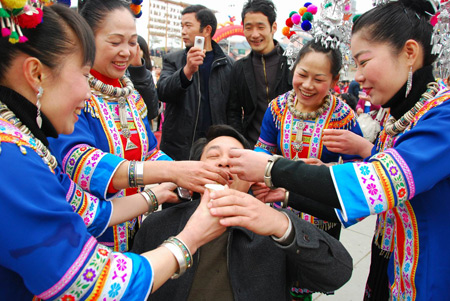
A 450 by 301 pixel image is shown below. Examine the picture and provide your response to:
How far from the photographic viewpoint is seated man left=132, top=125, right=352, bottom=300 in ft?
3.95

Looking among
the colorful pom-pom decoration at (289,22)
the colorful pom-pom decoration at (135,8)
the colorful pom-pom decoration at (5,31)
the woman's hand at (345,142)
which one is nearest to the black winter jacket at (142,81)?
the colorful pom-pom decoration at (135,8)

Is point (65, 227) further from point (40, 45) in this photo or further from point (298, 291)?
point (298, 291)

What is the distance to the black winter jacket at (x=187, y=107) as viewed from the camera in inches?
123

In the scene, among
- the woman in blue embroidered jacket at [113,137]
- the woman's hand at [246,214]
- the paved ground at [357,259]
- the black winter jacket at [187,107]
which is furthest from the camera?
the black winter jacket at [187,107]

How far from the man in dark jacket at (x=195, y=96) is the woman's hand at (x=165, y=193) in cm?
137

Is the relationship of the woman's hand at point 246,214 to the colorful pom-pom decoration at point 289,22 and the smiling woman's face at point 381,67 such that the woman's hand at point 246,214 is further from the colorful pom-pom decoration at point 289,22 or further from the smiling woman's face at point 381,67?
the colorful pom-pom decoration at point 289,22

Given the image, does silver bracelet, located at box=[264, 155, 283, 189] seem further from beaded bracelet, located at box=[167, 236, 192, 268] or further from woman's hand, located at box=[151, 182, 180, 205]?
woman's hand, located at box=[151, 182, 180, 205]

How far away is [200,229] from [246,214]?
0.60 ft

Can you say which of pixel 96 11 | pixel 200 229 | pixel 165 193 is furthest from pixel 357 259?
pixel 96 11

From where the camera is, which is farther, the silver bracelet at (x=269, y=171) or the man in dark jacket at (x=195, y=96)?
the man in dark jacket at (x=195, y=96)

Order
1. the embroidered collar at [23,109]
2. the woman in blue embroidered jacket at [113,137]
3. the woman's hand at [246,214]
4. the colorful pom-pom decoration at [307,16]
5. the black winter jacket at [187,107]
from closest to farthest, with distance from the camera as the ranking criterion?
the embroidered collar at [23,109] < the woman's hand at [246,214] < the woman in blue embroidered jacket at [113,137] < the colorful pom-pom decoration at [307,16] < the black winter jacket at [187,107]

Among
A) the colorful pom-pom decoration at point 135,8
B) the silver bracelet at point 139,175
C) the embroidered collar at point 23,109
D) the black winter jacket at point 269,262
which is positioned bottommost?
the black winter jacket at point 269,262

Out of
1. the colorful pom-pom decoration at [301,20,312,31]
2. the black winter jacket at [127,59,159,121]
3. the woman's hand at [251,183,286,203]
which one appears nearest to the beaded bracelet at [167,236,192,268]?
the woman's hand at [251,183,286,203]

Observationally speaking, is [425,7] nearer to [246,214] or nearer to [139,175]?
[246,214]
